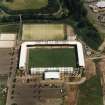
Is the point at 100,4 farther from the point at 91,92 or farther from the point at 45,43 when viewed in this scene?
the point at 91,92

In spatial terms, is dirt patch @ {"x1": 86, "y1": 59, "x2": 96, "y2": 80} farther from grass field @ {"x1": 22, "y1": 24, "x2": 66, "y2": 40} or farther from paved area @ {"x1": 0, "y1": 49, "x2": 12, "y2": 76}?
paved area @ {"x1": 0, "y1": 49, "x2": 12, "y2": 76}

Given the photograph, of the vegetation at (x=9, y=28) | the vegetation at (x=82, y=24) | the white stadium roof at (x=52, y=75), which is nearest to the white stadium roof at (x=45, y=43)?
the vegetation at (x=82, y=24)

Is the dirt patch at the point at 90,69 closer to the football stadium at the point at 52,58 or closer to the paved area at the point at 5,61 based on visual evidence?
the football stadium at the point at 52,58

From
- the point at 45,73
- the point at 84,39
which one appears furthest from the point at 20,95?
the point at 84,39

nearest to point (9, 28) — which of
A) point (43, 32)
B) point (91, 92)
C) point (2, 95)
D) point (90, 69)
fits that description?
point (43, 32)

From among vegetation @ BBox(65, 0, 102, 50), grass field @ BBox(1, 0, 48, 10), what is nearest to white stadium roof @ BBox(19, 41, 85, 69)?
vegetation @ BBox(65, 0, 102, 50)
